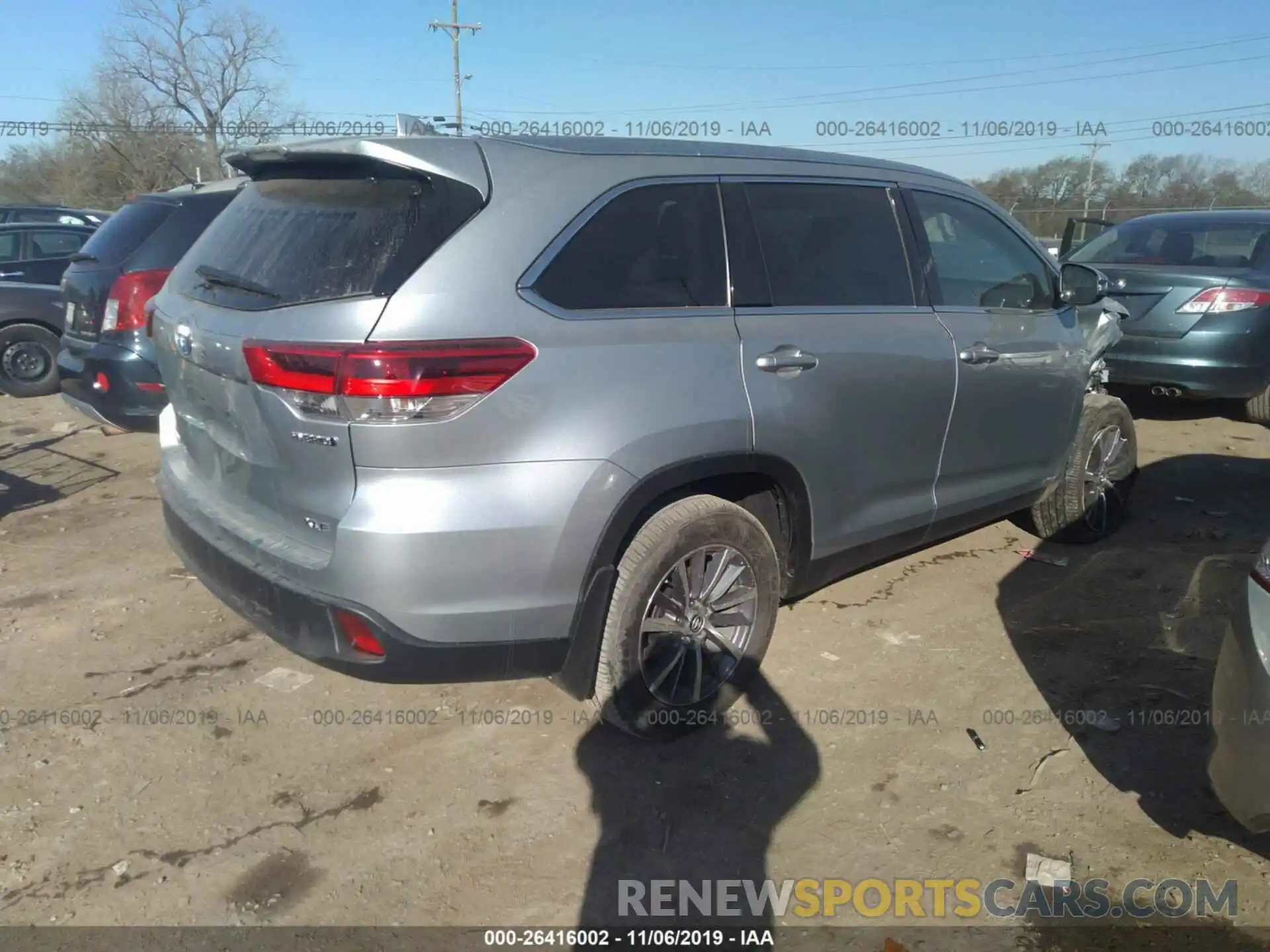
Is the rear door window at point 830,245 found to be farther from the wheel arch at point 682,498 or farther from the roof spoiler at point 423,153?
the roof spoiler at point 423,153

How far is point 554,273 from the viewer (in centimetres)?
268

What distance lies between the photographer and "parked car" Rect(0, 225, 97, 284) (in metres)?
8.75

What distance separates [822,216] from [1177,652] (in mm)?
2337

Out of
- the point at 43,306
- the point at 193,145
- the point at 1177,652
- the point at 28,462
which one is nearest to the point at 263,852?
the point at 1177,652

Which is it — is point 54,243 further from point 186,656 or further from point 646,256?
point 646,256

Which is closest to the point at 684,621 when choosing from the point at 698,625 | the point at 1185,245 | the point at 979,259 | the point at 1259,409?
the point at 698,625

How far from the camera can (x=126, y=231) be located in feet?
19.9

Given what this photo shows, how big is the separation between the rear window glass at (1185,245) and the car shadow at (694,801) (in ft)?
19.3

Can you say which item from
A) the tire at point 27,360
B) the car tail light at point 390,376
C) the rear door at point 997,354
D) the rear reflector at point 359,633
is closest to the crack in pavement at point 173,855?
the rear reflector at point 359,633

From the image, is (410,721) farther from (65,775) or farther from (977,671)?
(977,671)

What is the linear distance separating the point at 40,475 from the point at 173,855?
14.6 feet

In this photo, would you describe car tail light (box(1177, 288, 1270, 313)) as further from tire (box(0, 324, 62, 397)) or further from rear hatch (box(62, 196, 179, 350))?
tire (box(0, 324, 62, 397))

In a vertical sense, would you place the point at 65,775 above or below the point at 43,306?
below

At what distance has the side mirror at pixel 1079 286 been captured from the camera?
14.9 ft
